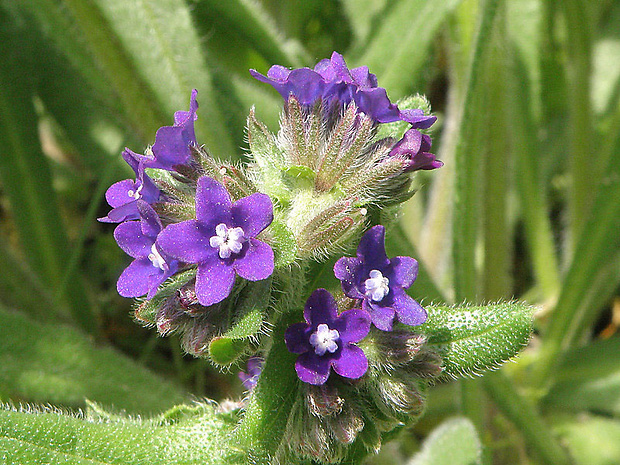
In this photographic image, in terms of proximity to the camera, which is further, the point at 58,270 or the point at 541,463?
the point at 58,270

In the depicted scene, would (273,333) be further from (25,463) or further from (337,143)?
(25,463)

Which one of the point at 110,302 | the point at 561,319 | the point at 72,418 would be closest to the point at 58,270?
the point at 110,302

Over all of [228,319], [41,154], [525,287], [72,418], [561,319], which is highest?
[228,319]

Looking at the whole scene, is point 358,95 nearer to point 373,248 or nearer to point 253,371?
point 373,248

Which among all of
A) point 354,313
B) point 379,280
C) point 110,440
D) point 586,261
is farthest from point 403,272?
point 586,261

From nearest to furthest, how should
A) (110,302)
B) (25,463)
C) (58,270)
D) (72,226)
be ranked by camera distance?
(25,463) → (58,270) → (110,302) → (72,226)
